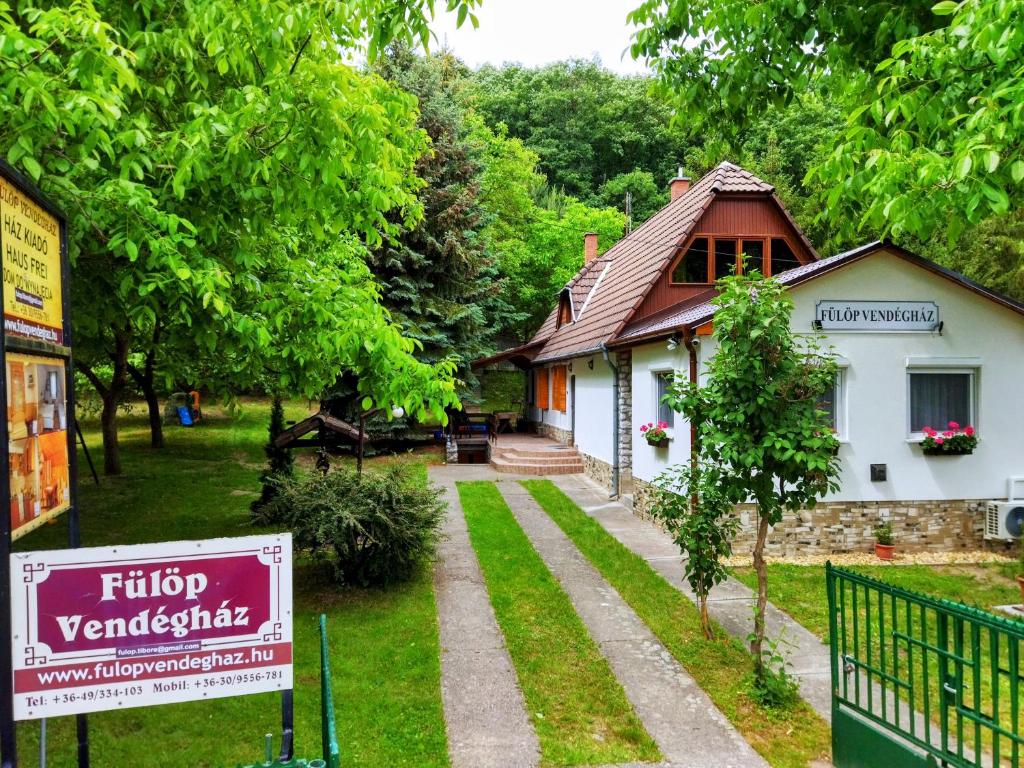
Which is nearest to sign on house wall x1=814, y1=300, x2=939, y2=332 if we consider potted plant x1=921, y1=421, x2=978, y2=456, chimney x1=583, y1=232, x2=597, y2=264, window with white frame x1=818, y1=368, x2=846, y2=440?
window with white frame x1=818, y1=368, x2=846, y2=440

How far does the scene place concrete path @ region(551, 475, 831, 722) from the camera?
5551 millimetres

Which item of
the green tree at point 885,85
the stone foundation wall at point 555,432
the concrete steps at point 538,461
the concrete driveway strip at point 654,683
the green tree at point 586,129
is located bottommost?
the concrete driveway strip at point 654,683

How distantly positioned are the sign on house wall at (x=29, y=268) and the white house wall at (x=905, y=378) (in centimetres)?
784

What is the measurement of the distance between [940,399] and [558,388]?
11835 mm

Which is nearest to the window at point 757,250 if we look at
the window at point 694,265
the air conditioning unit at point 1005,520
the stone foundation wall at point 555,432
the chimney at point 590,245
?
the window at point 694,265

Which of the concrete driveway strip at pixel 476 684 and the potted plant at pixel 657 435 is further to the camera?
the potted plant at pixel 657 435

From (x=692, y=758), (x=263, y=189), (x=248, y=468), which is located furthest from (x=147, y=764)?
(x=248, y=468)

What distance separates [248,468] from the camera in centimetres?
1688

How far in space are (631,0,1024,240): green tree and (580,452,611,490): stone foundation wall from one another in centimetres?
884

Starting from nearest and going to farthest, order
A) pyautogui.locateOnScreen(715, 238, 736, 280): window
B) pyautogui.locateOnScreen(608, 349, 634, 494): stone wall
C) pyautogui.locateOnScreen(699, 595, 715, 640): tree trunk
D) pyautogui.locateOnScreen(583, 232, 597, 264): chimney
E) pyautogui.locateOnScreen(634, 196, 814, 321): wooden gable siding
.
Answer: pyautogui.locateOnScreen(699, 595, 715, 640): tree trunk, pyautogui.locateOnScreen(608, 349, 634, 494): stone wall, pyautogui.locateOnScreen(634, 196, 814, 321): wooden gable siding, pyautogui.locateOnScreen(715, 238, 736, 280): window, pyautogui.locateOnScreen(583, 232, 597, 264): chimney

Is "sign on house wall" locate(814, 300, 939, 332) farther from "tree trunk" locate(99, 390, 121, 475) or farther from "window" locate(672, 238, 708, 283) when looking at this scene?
"tree trunk" locate(99, 390, 121, 475)

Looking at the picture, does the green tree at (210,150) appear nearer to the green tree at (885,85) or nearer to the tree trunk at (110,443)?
the green tree at (885,85)

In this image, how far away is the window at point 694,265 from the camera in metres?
14.2

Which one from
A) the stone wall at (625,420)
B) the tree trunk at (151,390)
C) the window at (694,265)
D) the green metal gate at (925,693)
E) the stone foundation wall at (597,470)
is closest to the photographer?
the green metal gate at (925,693)
